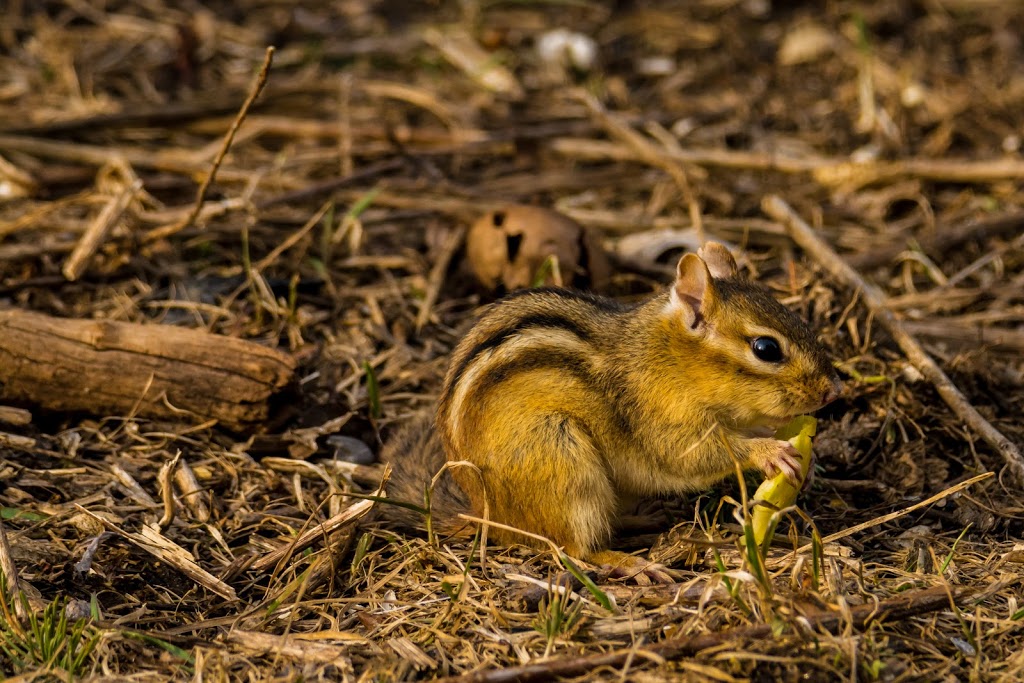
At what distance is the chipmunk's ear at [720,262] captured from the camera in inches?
169

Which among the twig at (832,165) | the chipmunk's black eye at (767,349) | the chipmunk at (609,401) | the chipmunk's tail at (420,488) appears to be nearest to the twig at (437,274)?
the chipmunk's tail at (420,488)

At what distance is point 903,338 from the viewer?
484 centimetres

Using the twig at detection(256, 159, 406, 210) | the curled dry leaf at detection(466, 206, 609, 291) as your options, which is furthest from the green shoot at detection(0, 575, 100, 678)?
the twig at detection(256, 159, 406, 210)

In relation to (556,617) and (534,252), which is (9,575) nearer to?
(556,617)

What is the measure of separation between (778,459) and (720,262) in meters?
0.85

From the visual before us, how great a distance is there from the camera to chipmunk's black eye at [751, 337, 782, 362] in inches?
154

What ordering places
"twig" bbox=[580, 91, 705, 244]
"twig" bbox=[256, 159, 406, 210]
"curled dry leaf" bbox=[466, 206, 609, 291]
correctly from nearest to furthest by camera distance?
"curled dry leaf" bbox=[466, 206, 609, 291] < "twig" bbox=[256, 159, 406, 210] < "twig" bbox=[580, 91, 705, 244]

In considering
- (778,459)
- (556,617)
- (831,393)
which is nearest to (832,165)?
(831,393)

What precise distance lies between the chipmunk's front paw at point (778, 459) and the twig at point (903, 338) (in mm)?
931

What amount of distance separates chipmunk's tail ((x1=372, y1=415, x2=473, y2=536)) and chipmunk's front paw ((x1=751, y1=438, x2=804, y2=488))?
1.08 metres

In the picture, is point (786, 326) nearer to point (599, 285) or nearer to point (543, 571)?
point (543, 571)

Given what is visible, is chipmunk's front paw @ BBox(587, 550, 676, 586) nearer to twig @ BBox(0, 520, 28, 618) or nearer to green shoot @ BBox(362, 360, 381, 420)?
green shoot @ BBox(362, 360, 381, 420)

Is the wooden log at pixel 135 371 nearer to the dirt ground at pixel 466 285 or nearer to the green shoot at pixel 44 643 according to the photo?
the dirt ground at pixel 466 285

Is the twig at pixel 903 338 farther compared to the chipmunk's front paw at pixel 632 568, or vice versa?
the twig at pixel 903 338
